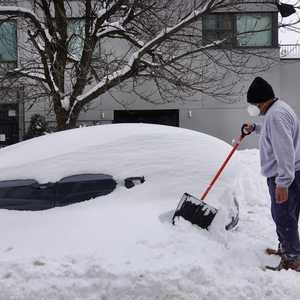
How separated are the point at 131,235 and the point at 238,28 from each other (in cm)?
1288

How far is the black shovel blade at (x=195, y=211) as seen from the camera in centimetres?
461

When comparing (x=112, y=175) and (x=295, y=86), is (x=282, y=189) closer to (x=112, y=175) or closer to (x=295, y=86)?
(x=112, y=175)

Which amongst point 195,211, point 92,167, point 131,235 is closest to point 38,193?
point 92,167

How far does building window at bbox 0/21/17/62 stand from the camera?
12.9 m

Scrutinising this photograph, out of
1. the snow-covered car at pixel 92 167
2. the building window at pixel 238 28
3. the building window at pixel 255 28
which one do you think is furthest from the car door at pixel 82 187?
the building window at pixel 255 28

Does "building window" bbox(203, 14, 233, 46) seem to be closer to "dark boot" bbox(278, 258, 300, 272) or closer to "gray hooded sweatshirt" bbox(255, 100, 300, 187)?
"gray hooded sweatshirt" bbox(255, 100, 300, 187)

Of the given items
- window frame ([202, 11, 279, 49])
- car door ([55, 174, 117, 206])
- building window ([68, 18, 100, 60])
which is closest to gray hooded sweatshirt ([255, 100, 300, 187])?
car door ([55, 174, 117, 206])

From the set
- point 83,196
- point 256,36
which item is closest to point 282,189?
point 83,196

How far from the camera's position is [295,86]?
1794 cm

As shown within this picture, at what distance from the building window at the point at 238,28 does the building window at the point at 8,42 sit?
4.82 m

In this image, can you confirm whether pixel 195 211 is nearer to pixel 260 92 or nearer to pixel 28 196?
pixel 260 92

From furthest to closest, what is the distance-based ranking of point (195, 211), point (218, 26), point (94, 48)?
point (218, 26) → point (94, 48) → point (195, 211)

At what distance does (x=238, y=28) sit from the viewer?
52.7 feet

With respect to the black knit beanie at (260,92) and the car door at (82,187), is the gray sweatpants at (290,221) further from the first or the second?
the car door at (82,187)
